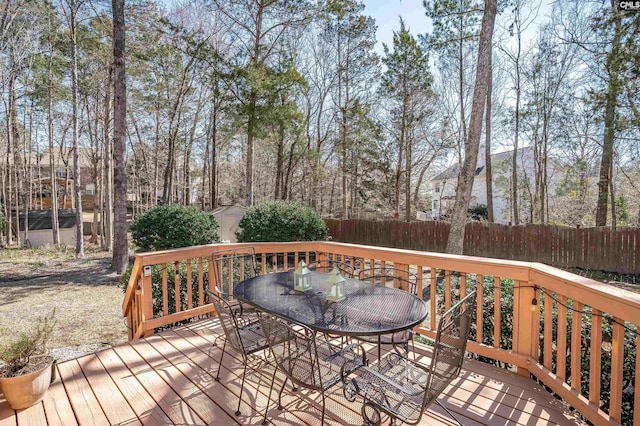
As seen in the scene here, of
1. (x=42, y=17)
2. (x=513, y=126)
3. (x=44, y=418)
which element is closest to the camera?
(x=44, y=418)

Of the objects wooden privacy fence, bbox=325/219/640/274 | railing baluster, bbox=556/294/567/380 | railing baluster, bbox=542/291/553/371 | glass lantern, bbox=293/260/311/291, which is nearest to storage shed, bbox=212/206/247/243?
wooden privacy fence, bbox=325/219/640/274

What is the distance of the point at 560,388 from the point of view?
79.3 inches

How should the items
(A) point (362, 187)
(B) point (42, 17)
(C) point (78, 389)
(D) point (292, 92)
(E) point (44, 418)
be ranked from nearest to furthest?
1. (E) point (44, 418)
2. (C) point (78, 389)
3. (B) point (42, 17)
4. (D) point (292, 92)
5. (A) point (362, 187)

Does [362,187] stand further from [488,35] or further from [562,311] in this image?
[562,311]

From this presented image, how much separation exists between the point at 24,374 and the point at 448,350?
2.55 metres

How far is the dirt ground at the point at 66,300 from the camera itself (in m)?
4.46

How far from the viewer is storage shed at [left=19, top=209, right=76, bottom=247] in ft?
54.9

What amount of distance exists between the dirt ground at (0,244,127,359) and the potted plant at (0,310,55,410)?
5.72ft

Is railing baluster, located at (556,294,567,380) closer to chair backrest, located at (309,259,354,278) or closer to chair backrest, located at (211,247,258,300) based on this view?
chair backrest, located at (309,259,354,278)

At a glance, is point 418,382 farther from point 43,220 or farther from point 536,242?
point 43,220

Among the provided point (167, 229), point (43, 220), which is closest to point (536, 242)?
point (167, 229)

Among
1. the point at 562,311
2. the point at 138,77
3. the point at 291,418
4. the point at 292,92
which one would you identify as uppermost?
the point at 138,77

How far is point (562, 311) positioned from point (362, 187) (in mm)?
16027

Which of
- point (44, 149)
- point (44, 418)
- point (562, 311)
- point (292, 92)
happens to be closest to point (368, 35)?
point (292, 92)
